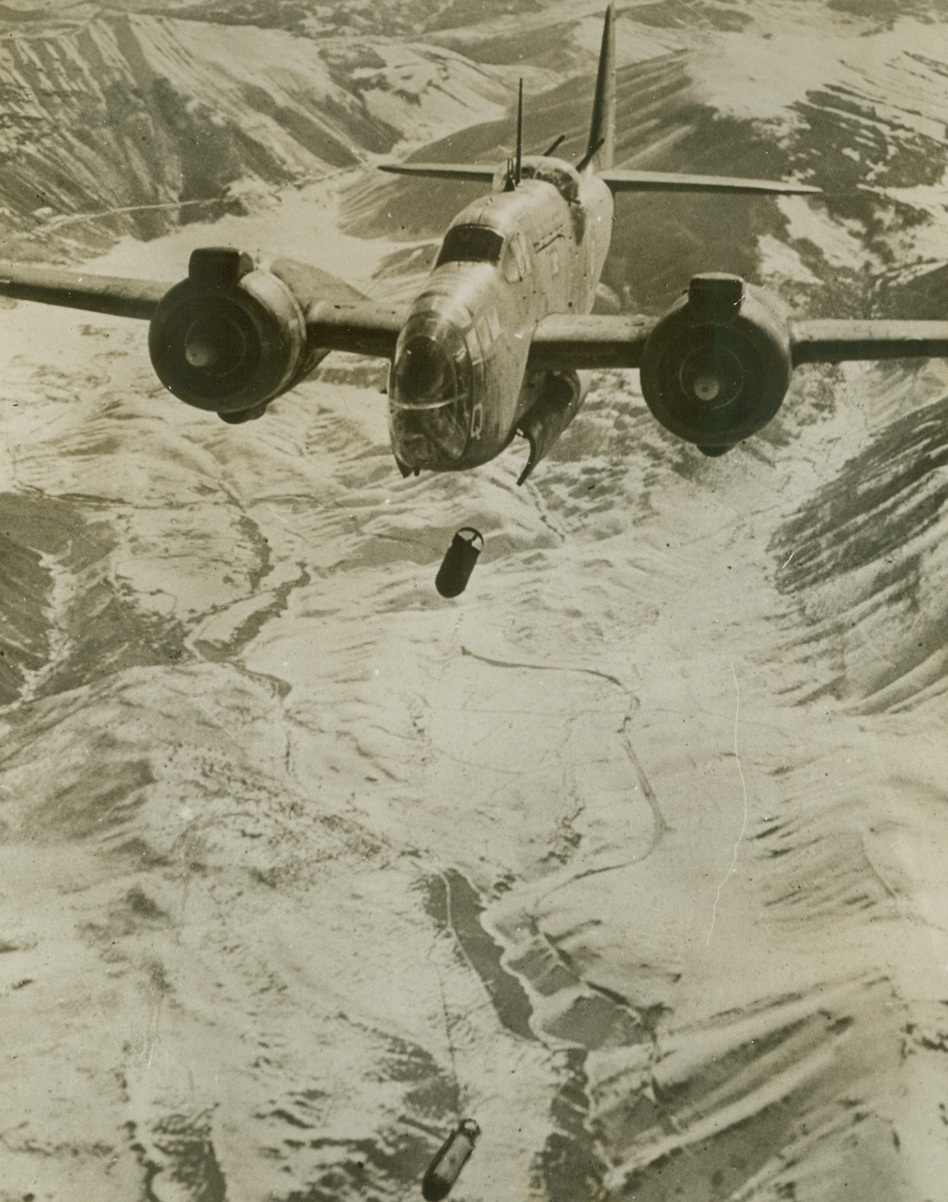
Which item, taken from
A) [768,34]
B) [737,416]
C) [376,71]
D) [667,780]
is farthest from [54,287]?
[768,34]

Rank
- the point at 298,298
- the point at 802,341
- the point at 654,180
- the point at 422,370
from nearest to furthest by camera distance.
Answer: the point at 422,370 < the point at 802,341 < the point at 298,298 < the point at 654,180

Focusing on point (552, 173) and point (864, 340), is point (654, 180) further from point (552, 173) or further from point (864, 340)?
point (864, 340)

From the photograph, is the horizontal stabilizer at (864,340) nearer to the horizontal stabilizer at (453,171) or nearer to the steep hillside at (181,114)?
the horizontal stabilizer at (453,171)

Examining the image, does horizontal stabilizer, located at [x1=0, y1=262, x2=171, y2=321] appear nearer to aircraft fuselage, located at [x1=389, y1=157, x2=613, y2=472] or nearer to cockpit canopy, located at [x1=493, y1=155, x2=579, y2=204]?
aircraft fuselage, located at [x1=389, y1=157, x2=613, y2=472]

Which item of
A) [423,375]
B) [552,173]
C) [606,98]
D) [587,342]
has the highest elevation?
[606,98]

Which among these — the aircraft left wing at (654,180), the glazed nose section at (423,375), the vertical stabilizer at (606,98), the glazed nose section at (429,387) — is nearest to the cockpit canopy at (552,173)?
the aircraft left wing at (654,180)

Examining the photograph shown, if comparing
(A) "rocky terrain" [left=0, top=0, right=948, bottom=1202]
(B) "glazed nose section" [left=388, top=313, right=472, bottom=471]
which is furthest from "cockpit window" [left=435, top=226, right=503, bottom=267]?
(A) "rocky terrain" [left=0, top=0, right=948, bottom=1202]

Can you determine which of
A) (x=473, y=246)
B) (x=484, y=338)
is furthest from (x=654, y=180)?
(x=484, y=338)

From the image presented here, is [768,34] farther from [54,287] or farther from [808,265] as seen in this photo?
[54,287]
